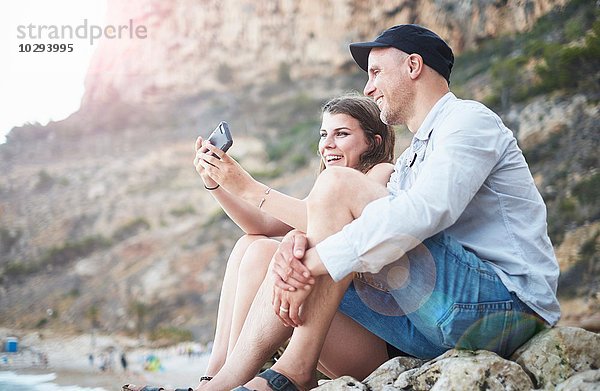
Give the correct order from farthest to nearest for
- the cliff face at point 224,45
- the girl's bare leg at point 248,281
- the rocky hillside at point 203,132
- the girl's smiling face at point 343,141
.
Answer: the cliff face at point 224,45
the rocky hillside at point 203,132
the girl's smiling face at point 343,141
the girl's bare leg at point 248,281

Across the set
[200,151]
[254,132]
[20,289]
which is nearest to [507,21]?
[254,132]

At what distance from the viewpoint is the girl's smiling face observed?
6.88ft

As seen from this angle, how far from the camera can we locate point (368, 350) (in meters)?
1.72

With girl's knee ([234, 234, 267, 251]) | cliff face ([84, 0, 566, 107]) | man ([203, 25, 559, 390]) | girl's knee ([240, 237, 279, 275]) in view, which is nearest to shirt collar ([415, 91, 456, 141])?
man ([203, 25, 559, 390])

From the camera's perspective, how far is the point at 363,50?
172 cm

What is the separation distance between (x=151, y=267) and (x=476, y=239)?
1611cm

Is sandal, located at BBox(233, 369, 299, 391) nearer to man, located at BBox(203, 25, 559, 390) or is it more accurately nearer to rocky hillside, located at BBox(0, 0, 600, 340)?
man, located at BBox(203, 25, 559, 390)

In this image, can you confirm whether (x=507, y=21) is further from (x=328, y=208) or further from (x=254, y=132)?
(x=328, y=208)

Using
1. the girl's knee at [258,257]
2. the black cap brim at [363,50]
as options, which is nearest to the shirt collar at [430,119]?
the black cap brim at [363,50]

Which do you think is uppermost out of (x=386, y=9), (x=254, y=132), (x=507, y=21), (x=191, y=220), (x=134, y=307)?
(x=386, y=9)

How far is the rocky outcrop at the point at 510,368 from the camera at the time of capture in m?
1.40

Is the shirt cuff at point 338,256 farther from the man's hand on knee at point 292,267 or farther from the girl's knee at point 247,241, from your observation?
the girl's knee at point 247,241

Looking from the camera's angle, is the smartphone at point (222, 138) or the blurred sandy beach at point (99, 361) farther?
the blurred sandy beach at point (99, 361)

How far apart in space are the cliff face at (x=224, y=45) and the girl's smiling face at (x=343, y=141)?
62.5 ft
